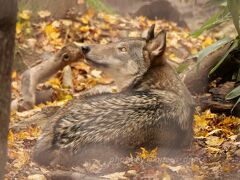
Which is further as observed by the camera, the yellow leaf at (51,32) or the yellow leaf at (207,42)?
the yellow leaf at (207,42)

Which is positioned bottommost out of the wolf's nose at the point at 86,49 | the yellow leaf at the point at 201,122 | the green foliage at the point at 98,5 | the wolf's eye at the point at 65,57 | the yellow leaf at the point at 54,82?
the yellow leaf at the point at 201,122

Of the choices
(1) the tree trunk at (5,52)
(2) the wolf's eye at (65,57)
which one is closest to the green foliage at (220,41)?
(2) the wolf's eye at (65,57)

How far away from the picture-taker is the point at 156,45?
6.71m

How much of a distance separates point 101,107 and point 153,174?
3.01 ft

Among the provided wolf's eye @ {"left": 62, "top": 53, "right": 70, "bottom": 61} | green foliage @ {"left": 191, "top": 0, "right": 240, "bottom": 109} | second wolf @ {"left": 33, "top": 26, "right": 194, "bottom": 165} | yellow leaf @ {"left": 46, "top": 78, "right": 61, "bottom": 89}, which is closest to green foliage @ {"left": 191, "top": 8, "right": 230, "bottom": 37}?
green foliage @ {"left": 191, "top": 0, "right": 240, "bottom": 109}

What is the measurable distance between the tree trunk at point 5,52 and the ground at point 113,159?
101 centimetres

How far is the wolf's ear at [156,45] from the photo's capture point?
6566 mm

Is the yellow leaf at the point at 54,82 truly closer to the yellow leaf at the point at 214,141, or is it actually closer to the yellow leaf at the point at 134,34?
the yellow leaf at the point at 134,34

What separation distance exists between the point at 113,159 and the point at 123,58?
6.87 feet

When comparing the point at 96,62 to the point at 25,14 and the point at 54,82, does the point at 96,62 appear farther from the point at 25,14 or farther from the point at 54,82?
the point at 25,14

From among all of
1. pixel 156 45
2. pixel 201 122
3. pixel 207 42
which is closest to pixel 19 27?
pixel 207 42

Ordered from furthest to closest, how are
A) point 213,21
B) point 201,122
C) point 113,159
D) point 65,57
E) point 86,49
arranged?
point 65,57, point 86,49, point 213,21, point 201,122, point 113,159

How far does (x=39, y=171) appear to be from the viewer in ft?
16.6

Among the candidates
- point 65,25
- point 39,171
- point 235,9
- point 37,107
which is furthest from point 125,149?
point 65,25
